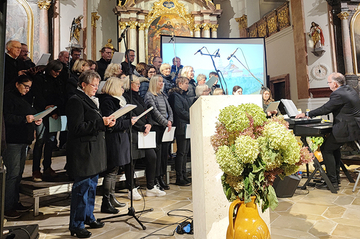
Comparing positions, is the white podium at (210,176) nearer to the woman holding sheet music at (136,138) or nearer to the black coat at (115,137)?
the black coat at (115,137)

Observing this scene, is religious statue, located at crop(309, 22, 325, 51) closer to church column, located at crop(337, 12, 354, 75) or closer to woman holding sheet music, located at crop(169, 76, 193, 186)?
church column, located at crop(337, 12, 354, 75)

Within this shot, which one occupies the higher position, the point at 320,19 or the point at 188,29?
the point at 188,29

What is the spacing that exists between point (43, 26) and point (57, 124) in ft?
18.4

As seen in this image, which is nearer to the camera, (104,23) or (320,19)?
(320,19)

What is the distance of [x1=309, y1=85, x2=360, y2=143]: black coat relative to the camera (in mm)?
4164

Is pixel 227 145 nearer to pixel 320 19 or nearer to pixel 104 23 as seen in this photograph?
pixel 320 19

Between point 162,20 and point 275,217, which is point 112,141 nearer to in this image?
point 275,217

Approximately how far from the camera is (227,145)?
1.50 metres

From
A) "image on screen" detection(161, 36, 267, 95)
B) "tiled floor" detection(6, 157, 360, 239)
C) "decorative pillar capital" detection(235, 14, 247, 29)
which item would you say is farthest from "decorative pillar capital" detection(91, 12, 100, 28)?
"tiled floor" detection(6, 157, 360, 239)

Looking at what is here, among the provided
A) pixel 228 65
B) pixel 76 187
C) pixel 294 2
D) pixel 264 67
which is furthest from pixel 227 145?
pixel 294 2

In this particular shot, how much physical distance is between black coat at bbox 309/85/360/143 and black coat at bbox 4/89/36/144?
408 centimetres

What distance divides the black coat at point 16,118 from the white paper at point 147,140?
54.0 inches

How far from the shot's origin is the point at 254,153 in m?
1.30

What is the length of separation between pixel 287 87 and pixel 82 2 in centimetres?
815
